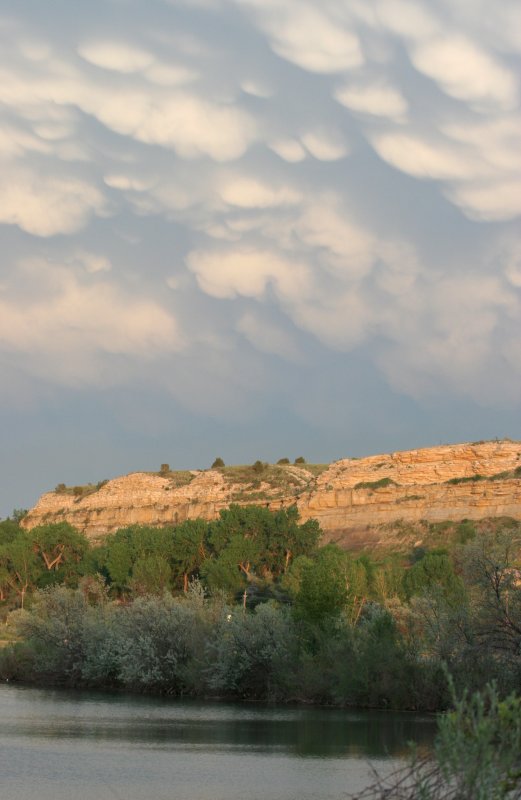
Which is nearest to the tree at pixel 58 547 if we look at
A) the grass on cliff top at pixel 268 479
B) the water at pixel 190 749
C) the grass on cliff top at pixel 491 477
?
the grass on cliff top at pixel 268 479

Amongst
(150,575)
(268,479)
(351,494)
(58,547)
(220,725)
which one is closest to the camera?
(220,725)

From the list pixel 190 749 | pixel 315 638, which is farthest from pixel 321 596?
pixel 190 749

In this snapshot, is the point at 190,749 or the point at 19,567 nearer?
the point at 190,749

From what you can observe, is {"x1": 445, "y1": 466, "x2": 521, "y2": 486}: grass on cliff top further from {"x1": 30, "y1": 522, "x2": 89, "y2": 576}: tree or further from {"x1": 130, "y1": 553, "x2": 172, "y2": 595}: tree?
{"x1": 30, "y1": 522, "x2": 89, "y2": 576}: tree

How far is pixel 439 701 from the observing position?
132 feet

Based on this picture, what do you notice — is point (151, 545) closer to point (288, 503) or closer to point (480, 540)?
point (288, 503)

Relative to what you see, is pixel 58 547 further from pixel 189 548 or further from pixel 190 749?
pixel 190 749

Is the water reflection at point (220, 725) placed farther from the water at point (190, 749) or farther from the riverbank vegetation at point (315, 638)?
the riverbank vegetation at point (315, 638)

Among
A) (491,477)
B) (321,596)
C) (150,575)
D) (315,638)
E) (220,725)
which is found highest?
(491,477)

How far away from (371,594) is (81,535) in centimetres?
4075

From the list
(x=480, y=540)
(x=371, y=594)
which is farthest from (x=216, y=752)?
(x=371, y=594)

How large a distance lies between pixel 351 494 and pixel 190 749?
71602 mm

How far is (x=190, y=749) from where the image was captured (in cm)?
3073

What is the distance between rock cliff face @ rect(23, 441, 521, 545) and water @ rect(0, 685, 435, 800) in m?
51.9
